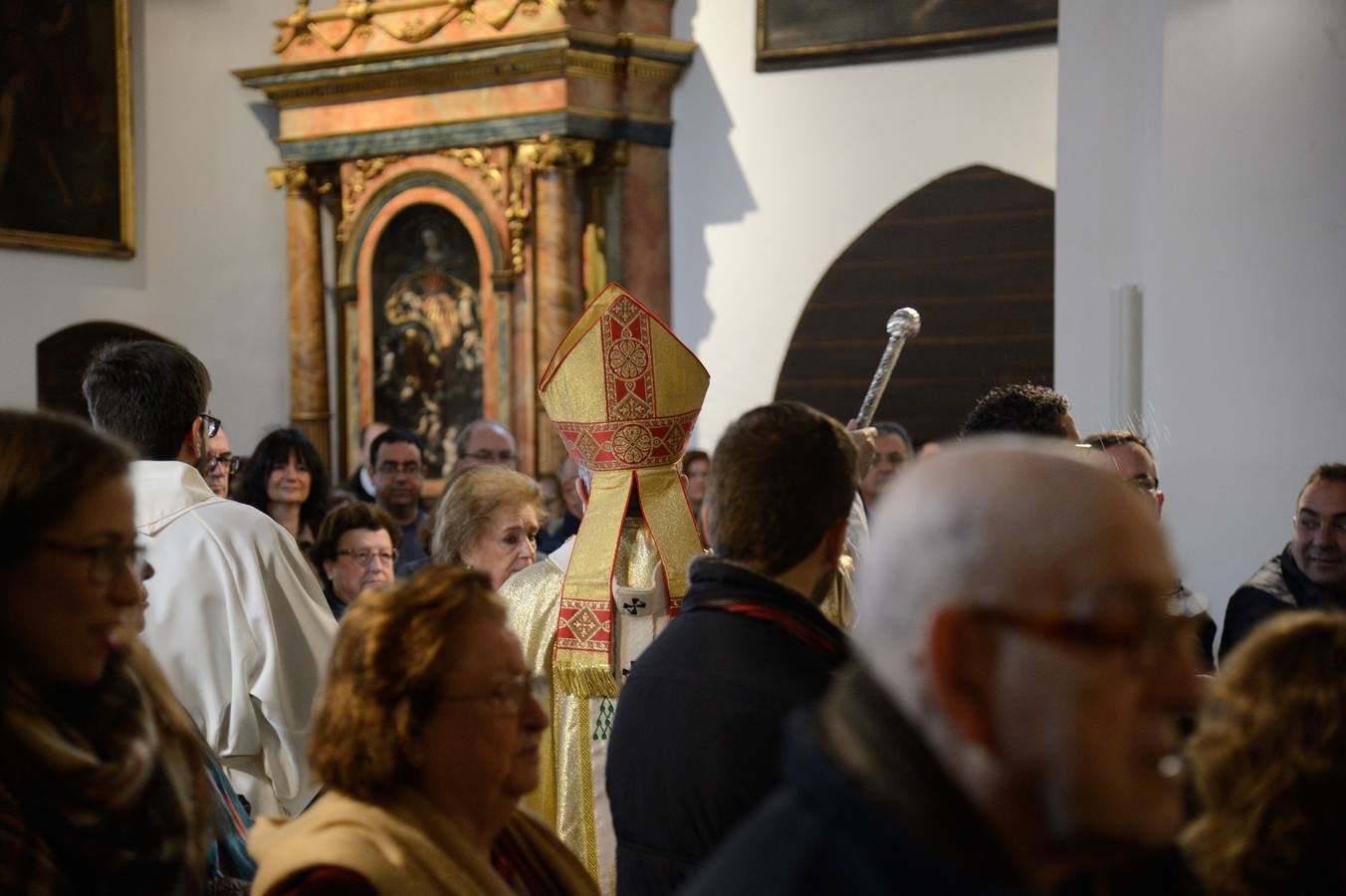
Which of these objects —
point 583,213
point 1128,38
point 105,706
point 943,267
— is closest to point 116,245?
point 583,213

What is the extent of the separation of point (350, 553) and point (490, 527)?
955mm

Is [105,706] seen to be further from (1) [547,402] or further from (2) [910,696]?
(1) [547,402]

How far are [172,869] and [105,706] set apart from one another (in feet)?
0.66

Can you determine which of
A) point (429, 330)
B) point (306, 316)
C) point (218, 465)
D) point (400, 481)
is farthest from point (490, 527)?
point (306, 316)

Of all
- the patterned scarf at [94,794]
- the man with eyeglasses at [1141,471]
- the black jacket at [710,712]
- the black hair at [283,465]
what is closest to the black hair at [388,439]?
the black hair at [283,465]

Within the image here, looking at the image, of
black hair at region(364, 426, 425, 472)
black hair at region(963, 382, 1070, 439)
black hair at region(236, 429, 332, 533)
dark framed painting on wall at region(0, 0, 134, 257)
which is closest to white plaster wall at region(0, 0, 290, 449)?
dark framed painting on wall at region(0, 0, 134, 257)

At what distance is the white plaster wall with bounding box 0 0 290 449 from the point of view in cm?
1172

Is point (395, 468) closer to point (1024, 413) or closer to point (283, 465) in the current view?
point (283, 465)

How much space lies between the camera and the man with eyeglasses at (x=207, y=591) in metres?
3.77

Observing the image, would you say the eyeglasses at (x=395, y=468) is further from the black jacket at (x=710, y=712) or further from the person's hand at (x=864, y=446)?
the black jacket at (x=710, y=712)

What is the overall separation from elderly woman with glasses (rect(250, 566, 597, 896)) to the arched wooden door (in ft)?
26.7

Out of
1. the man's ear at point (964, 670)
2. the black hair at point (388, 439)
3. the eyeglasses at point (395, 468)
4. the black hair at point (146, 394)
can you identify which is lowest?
the eyeglasses at point (395, 468)

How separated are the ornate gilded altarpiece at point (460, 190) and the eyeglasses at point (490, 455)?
210 centimetres

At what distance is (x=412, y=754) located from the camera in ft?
6.98
